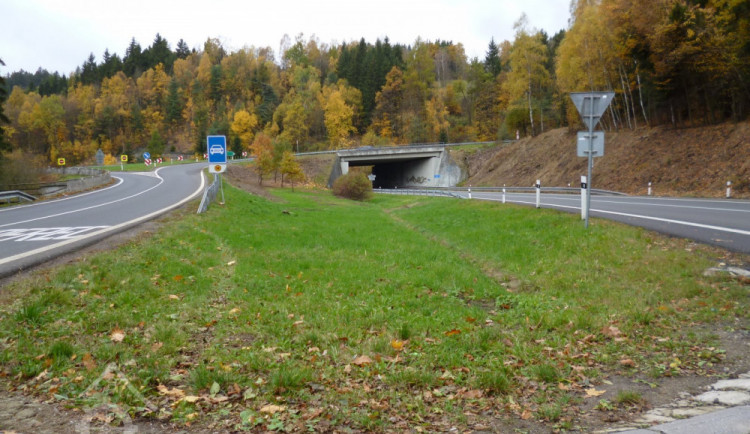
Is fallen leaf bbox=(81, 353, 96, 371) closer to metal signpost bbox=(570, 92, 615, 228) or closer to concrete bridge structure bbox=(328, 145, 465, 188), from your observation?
metal signpost bbox=(570, 92, 615, 228)

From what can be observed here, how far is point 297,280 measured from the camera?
8.38 m

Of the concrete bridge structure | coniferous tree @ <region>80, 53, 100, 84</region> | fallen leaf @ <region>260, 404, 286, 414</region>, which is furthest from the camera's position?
coniferous tree @ <region>80, 53, 100, 84</region>

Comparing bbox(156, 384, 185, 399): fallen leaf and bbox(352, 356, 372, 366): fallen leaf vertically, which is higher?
bbox(156, 384, 185, 399): fallen leaf

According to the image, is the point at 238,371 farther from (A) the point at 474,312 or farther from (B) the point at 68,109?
A: (B) the point at 68,109

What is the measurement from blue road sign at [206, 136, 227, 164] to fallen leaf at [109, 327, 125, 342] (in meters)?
14.6

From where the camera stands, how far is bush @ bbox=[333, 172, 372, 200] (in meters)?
Answer: 43.4

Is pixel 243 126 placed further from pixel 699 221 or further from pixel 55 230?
pixel 699 221

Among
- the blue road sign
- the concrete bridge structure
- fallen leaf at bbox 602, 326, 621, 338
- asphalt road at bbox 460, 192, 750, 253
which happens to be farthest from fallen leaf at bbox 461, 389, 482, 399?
the concrete bridge structure

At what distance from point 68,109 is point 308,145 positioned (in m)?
64.0

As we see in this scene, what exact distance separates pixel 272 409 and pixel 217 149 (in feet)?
56.0

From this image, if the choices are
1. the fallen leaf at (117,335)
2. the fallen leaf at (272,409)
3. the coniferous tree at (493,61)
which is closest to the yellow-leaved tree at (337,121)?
the coniferous tree at (493,61)

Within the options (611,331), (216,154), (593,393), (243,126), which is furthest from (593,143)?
(243,126)

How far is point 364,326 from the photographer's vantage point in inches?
238

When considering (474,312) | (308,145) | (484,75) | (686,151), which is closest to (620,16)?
(686,151)
